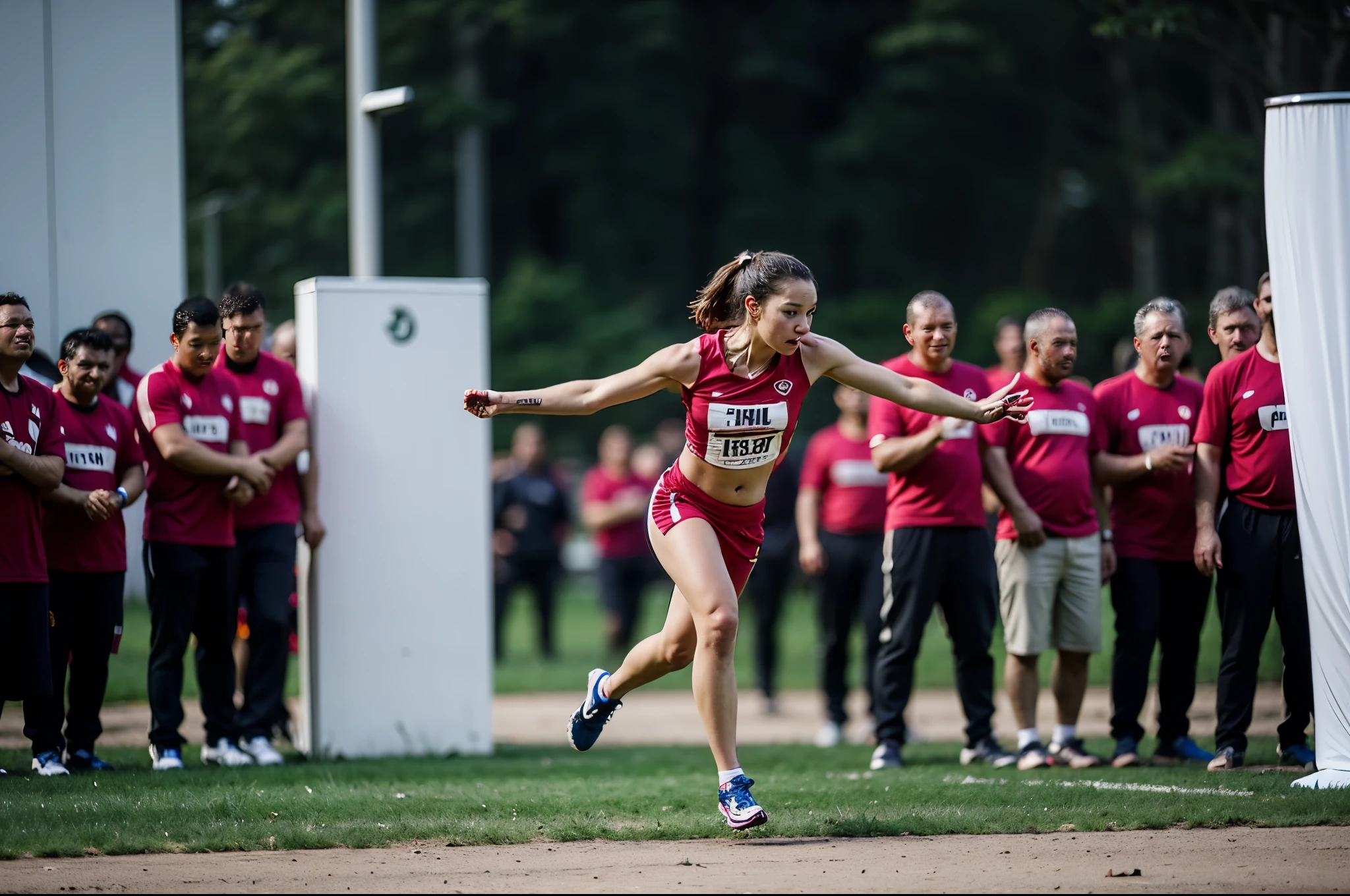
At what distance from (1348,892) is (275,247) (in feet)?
75.8

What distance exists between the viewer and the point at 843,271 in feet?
111

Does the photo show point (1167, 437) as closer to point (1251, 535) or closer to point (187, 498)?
point (1251, 535)

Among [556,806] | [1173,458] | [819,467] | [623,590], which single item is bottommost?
[623,590]

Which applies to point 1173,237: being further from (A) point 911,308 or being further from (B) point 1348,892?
(B) point 1348,892

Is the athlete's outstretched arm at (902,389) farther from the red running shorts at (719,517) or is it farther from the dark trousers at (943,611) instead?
the dark trousers at (943,611)

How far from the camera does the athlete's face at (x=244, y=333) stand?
8547mm

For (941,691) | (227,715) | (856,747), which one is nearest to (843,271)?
(941,691)

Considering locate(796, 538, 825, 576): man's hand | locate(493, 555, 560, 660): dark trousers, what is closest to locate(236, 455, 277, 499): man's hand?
locate(796, 538, 825, 576): man's hand

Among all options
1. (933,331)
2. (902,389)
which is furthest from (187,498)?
(933,331)

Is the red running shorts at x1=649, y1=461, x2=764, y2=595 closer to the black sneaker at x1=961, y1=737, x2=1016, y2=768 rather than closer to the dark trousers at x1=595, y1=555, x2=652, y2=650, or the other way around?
the black sneaker at x1=961, y1=737, x2=1016, y2=768

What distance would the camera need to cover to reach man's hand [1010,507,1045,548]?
836 centimetres

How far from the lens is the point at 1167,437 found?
28.0 ft

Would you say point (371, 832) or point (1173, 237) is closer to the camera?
point (371, 832)

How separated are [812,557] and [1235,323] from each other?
3.57m
